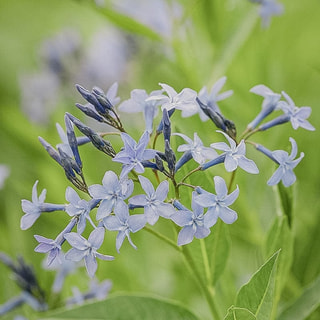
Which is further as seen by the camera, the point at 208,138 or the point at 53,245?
the point at 208,138

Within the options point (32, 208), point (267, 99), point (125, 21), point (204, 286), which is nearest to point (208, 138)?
point (125, 21)

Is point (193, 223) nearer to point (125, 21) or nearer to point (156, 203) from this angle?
point (156, 203)

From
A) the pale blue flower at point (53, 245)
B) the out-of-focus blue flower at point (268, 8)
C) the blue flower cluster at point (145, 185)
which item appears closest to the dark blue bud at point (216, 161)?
the blue flower cluster at point (145, 185)

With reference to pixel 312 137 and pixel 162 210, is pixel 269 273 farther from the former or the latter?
pixel 312 137

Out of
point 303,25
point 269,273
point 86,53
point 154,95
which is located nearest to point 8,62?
point 86,53

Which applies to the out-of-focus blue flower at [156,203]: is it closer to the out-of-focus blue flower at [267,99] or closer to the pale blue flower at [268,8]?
the out-of-focus blue flower at [267,99]

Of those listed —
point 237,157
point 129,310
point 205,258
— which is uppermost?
point 237,157
